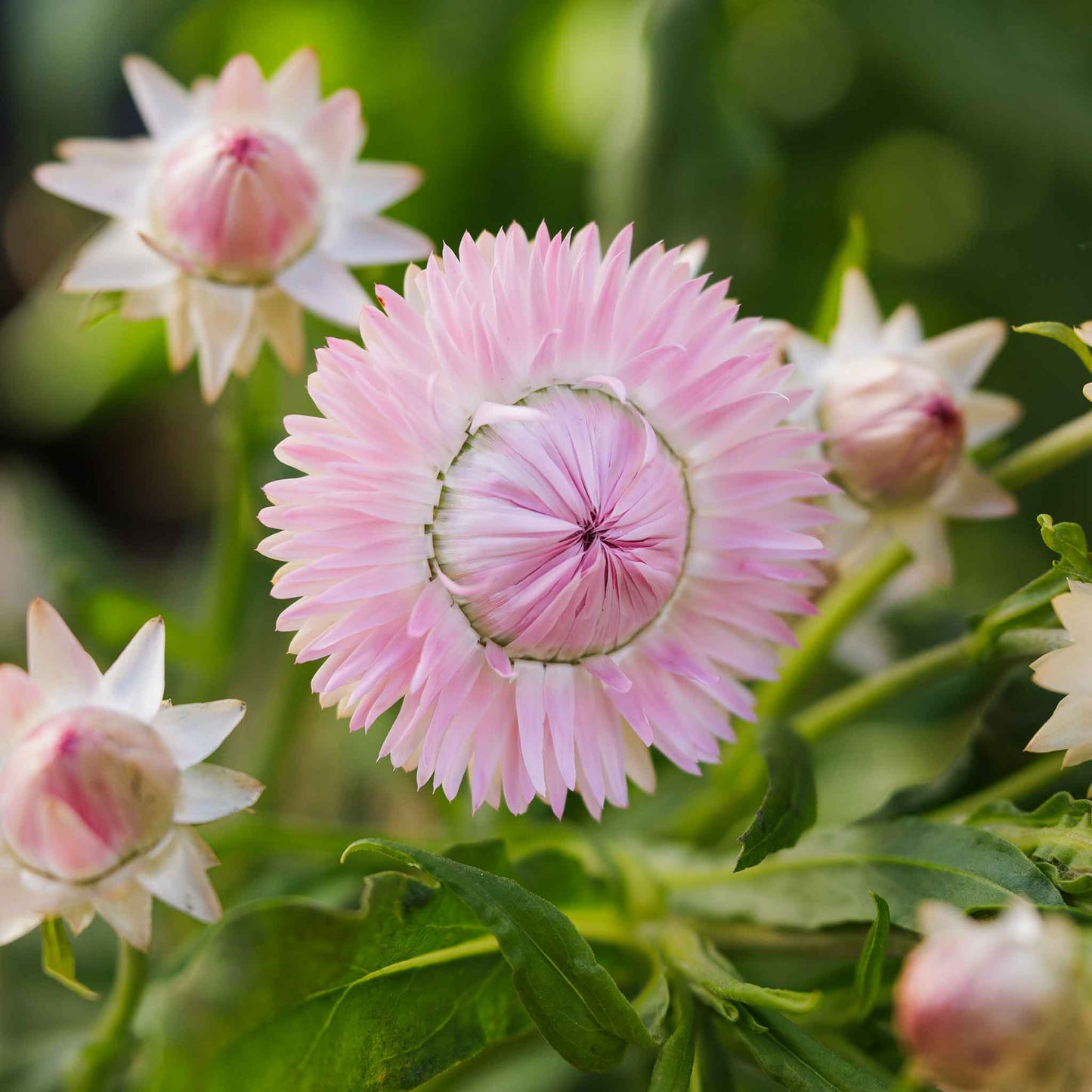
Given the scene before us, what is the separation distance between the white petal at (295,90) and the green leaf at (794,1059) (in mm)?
478

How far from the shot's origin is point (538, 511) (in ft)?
1.52

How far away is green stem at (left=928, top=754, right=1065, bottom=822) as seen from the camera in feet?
1.91

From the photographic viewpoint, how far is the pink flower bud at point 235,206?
0.57m

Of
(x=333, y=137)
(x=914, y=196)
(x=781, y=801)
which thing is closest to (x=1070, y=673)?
(x=781, y=801)

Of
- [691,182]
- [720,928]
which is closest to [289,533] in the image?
[720,928]

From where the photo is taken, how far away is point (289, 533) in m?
0.47

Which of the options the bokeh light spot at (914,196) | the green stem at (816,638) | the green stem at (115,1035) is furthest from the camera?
the bokeh light spot at (914,196)

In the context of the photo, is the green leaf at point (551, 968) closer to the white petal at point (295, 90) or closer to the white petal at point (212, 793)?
the white petal at point (212, 793)

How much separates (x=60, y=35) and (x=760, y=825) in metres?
1.00

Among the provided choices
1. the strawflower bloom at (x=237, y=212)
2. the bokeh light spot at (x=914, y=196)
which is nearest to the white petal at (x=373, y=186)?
the strawflower bloom at (x=237, y=212)

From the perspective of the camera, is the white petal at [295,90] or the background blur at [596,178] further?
the background blur at [596,178]

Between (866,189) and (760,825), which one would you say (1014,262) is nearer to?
(866,189)

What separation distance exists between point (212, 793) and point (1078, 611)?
1.10ft

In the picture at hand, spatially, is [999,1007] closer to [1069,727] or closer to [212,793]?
[1069,727]
